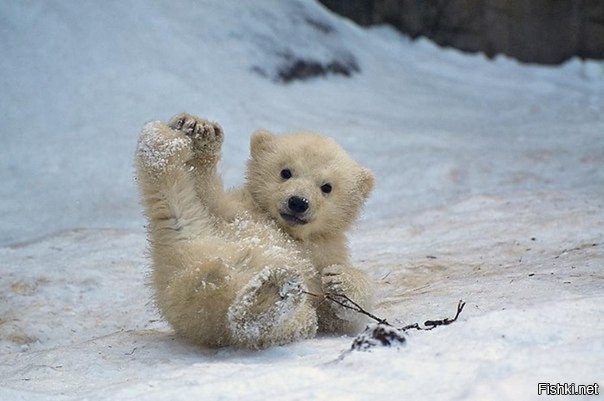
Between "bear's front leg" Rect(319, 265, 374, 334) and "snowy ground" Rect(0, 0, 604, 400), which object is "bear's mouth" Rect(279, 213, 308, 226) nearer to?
"bear's front leg" Rect(319, 265, 374, 334)

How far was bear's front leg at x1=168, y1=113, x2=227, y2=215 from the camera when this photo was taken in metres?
3.88

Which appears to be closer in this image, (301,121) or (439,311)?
(439,311)

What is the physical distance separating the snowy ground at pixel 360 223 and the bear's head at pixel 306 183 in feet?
1.77

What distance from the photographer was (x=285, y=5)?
11.4 metres

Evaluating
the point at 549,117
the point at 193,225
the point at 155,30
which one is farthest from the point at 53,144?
the point at 549,117

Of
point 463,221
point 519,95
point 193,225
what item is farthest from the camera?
point 519,95

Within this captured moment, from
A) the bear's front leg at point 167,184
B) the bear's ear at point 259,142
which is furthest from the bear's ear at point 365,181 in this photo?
the bear's front leg at point 167,184

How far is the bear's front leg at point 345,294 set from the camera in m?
3.92

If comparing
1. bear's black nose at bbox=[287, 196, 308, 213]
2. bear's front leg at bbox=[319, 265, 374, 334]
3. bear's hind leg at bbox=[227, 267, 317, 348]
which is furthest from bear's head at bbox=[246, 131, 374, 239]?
bear's hind leg at bbox=[227, 267, 317, 348]

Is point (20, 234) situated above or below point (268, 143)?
below

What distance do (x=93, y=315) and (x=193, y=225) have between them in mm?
1438

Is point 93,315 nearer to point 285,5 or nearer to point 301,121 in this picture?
point 301,121

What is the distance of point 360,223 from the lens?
6910 millimetres

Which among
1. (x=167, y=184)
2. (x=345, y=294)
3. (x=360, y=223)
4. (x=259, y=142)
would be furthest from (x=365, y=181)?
(x=360, y=223)
